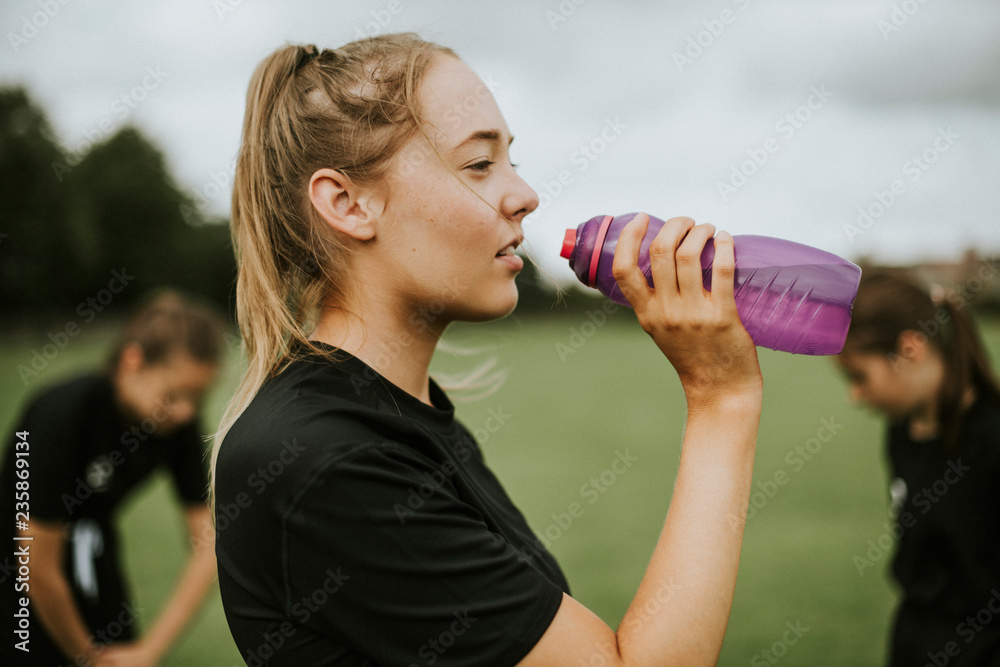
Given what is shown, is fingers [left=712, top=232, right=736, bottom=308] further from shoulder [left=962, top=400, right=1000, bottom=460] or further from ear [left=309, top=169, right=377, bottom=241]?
shoulder [left=962, top=400, right=1000, bottom=460]

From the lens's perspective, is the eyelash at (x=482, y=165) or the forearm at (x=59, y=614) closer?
the eyelash at (x=482, y=165)

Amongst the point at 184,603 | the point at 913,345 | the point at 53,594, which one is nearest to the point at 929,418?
the point at 913,345

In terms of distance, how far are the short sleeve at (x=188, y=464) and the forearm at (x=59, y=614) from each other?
2.38 ft

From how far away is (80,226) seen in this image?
133 ft

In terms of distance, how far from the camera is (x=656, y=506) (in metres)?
10.4

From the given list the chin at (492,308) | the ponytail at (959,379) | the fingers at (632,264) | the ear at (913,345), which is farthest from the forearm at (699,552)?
the ear at (913,345)

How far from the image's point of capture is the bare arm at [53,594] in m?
3.17

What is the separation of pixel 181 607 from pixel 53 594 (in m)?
0.57

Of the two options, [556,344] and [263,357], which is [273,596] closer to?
[263,357]

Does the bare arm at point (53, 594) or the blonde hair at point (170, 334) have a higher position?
the blonde hair at point (170, 334)

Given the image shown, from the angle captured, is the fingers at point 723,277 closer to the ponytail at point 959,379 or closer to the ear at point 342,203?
the ear at point 342,203

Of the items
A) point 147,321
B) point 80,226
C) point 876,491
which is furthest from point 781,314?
point 80,226

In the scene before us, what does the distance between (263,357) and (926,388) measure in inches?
117

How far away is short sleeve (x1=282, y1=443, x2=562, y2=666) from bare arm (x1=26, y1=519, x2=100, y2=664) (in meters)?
2.62
